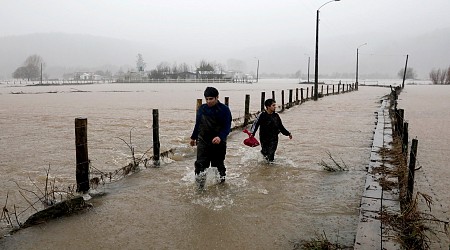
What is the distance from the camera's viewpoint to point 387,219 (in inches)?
187

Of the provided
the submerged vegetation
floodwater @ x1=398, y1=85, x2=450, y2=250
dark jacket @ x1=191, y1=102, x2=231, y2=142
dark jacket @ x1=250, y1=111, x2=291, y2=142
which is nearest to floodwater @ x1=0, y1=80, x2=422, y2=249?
the submerged vegetation

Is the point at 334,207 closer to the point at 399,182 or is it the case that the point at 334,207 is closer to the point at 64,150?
the point at 399,182

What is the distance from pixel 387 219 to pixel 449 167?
4747mm

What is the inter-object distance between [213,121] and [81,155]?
2210mm

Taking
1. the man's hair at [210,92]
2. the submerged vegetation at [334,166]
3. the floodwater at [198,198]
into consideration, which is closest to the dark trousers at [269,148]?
the floodwater at [198,198]

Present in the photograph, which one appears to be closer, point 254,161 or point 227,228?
point 227,228

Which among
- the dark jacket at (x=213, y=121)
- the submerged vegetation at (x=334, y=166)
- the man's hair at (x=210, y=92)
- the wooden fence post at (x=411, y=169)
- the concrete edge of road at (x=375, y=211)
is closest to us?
the concrete edge of road at (x=375, y=211)

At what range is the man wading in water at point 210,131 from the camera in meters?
6.09

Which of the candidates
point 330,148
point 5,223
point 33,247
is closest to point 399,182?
point 330,148

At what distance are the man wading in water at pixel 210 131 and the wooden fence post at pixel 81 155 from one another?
177 centimetres

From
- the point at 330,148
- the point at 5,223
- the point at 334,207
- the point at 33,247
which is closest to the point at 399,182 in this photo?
the point at 334,207

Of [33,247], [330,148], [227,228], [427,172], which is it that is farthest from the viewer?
[330,148]

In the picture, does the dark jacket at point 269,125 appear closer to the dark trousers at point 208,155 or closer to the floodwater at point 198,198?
the floodwater at point 198,198

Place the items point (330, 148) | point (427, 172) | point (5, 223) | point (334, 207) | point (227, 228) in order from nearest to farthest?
point (227, 228)
point (5, 223)
point (334, 207)
point (427, 172)
point (330, 148)
